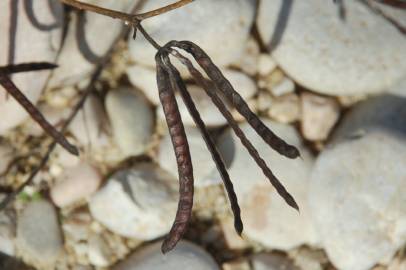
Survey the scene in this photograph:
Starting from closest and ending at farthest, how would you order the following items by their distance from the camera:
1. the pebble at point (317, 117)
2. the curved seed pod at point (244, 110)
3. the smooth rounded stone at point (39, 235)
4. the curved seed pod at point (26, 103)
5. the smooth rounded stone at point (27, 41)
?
the curved seed pod at point (244, 110) < the curved seed pod at point (26, 103) < the smooth rounded stone at point (27, 41) < the smooth rounded stone at point (39, 235) < the pebble at point (317, 117)

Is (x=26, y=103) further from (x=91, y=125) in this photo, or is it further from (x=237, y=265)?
(x=237, y=265)

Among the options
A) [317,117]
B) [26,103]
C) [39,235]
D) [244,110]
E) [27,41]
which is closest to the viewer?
[244,110]

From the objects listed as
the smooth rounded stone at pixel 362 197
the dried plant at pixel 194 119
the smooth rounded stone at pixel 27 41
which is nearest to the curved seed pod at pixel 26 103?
the dried plant at pixel 194 119

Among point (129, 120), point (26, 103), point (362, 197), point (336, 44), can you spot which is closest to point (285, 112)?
point (336, 44)

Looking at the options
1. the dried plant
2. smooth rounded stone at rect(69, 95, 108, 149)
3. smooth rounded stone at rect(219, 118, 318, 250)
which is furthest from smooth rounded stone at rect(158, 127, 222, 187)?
the dried plant

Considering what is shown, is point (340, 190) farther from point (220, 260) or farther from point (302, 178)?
point (220, 260)

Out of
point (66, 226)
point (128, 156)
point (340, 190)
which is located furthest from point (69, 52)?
point (340, 190)

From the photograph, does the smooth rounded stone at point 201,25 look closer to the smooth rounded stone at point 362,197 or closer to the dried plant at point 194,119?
the smooth rounded stone at point 362,197

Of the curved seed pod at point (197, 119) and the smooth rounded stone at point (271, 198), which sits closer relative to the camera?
the curved seed pod at point (197, 119)
